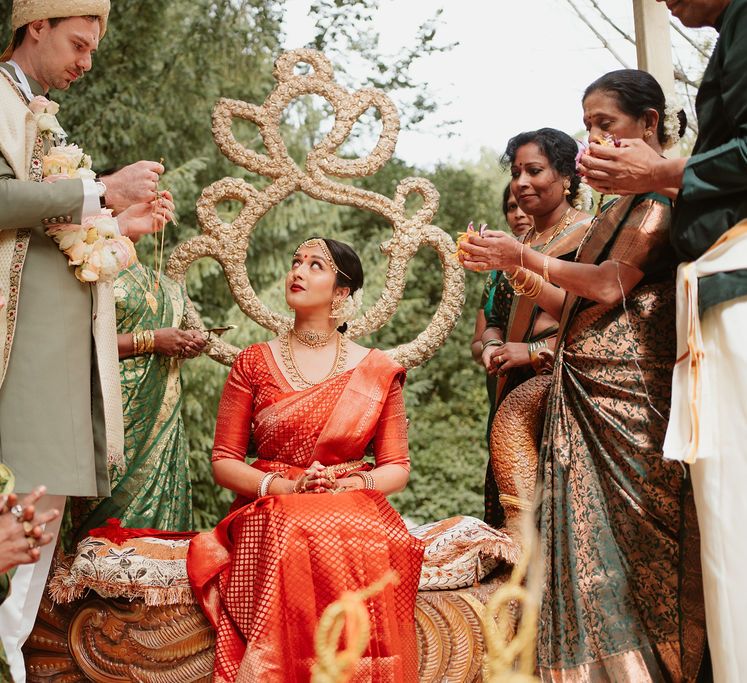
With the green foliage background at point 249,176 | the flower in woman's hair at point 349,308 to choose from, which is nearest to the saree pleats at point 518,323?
the flower in woman's hair at point 349,308

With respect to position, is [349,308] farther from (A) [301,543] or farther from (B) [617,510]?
(B) [617,510]

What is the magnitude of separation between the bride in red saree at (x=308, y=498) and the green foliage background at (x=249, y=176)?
14.7 ft

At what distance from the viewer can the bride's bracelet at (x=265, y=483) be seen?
345cm

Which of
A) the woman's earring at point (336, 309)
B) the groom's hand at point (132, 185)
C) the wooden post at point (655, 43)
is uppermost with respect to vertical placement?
the wooden post at point (655, 43)

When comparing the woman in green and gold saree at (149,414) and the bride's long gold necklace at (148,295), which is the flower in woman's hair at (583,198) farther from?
the bride's long gold necklace at (148,295)

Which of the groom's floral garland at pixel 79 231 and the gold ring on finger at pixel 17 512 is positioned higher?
the groom's floral garland at pixel 79 231

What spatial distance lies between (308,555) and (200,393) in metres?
5.35

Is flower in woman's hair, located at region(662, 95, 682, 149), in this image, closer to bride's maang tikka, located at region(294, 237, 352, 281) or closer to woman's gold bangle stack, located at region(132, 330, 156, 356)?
bride's maang tikka, located at region(294, 237, 352, 281)

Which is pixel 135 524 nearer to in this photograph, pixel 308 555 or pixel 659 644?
pixel 308 555

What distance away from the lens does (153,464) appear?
4.13 m

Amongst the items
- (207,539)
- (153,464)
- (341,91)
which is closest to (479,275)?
(341,91)

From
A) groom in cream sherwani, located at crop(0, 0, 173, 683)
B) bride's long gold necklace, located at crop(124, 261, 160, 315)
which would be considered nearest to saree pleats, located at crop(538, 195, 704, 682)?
groom in cream sherwani, located at crop(0, 0, 173, 683)

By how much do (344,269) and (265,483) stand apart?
1.00m

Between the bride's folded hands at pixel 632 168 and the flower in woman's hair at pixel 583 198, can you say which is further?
the flower in woman's hair at pixel 583 198
